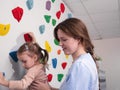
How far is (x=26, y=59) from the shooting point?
68.3 inches

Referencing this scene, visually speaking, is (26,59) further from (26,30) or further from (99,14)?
(99,14)

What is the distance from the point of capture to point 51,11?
274cm

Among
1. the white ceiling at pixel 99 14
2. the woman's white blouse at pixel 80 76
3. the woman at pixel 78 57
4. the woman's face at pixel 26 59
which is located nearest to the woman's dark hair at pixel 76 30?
the woman at pixel 78 57

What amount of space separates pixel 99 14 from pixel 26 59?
273 centimetres

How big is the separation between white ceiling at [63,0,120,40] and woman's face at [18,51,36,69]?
183 cm

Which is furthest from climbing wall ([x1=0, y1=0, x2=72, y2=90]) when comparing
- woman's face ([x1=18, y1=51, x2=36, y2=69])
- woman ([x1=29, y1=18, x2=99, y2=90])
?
woman ([x1=29, y1=18, x2=99, y2=90])

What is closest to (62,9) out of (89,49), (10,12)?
(10,12)

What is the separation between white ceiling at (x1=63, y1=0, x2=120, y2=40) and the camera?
354cm

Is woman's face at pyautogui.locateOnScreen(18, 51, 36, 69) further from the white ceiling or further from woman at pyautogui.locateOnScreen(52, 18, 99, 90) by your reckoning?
the white ceiling

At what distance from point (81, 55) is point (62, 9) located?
2.00 metres

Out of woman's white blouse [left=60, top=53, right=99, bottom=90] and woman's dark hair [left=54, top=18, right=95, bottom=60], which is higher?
woman's dark hair [left=54, top=18, right=95, bottom=60]

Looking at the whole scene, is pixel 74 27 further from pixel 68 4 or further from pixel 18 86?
pixel 68 4

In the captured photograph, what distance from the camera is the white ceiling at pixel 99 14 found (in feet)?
11.6

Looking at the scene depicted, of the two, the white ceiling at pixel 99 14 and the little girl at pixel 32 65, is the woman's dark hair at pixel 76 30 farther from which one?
the white ceiling at pixel 99 14
